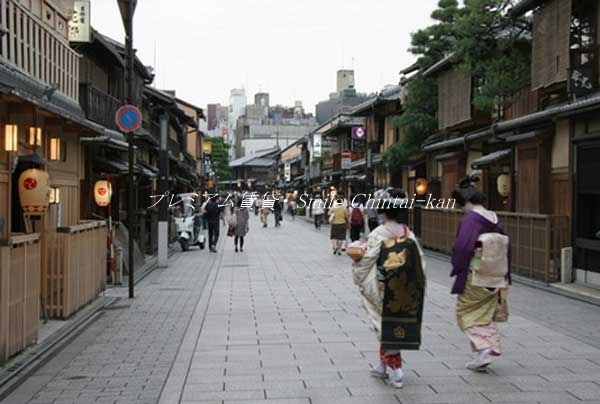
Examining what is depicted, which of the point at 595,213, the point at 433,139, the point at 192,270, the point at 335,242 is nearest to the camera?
the point at 595,213

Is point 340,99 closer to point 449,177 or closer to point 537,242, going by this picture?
point 449,177

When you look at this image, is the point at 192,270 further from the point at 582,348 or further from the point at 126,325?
the point at 582,348

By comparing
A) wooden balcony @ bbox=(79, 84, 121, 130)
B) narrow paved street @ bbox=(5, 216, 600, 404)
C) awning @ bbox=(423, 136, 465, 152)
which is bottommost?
narrow paved street @ bbox=(5, 216, 600, 404)

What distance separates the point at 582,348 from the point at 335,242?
51.3ft

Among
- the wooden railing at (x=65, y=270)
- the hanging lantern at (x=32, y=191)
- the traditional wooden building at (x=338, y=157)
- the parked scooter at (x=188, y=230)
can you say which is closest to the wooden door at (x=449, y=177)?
the parked scooter at (x=188, y=230)

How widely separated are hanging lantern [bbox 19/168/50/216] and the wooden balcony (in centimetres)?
797

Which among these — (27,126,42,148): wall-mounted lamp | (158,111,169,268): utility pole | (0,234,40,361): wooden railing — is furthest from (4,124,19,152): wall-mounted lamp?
(158,111,169,268): utility pole

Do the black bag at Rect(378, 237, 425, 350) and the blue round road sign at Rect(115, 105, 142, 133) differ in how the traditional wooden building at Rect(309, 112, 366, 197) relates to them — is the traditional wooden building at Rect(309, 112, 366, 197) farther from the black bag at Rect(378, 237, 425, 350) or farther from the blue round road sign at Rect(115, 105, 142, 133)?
the black bag at Rect(378, 237, 425, 350)

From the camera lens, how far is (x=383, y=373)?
7.67m

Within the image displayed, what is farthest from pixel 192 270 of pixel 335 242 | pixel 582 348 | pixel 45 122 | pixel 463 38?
pixel 582 348

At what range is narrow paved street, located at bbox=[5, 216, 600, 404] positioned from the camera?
7129 millimetres

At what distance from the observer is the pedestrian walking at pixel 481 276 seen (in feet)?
26.3

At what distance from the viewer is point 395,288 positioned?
737 cm

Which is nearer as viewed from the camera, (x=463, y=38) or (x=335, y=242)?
(x=463, y=38)
